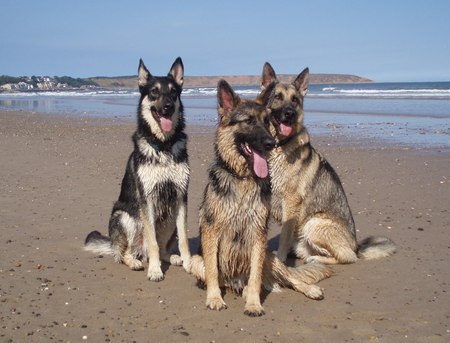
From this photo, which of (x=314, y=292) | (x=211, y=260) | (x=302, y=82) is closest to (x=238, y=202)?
(x=211, y=260)

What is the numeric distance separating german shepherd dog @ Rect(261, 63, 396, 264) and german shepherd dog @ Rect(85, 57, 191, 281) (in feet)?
4.37

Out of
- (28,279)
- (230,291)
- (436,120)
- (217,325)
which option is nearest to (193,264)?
(230,291)

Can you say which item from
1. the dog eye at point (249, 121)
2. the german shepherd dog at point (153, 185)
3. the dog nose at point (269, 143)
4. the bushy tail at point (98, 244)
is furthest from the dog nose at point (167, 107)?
the bushy tail at point (98, 244)

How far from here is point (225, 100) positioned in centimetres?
514

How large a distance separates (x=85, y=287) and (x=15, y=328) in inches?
45.8

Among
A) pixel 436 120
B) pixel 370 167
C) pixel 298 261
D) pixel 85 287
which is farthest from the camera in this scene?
pixel 436 120

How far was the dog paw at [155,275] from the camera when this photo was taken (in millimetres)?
6008

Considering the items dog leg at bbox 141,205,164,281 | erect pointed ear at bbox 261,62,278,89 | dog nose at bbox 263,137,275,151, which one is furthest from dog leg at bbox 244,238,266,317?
erect pointed ear at bbox 261,62,278,89

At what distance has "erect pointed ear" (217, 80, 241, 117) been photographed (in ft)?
16.7

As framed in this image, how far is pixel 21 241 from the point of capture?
23.0ft

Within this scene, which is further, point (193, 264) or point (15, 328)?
point (193, 264)

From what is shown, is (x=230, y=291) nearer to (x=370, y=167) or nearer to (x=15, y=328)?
(x=15, y=328)

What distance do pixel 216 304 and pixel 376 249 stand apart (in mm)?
2637

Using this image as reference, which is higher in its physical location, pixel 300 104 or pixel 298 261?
pixel 300 104
